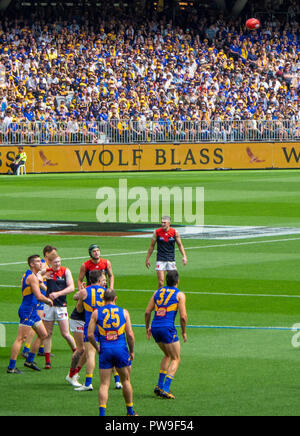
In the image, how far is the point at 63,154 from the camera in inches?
2084

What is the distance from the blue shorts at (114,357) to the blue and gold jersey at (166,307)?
4.90 ft

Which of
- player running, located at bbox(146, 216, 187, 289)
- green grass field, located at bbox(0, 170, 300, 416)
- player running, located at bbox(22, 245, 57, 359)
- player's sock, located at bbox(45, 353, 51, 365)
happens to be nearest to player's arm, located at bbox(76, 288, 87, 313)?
green grass field, located at bbox(0, 170, 300, 416)

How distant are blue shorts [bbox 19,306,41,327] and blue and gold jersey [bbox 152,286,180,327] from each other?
2.32m

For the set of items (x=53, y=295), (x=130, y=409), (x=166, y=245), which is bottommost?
(x=130, y=409)

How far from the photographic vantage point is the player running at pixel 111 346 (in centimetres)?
1061

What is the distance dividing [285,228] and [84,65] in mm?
28707

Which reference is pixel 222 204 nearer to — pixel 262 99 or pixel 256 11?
pixel 262 99

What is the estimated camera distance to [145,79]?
5838 cm

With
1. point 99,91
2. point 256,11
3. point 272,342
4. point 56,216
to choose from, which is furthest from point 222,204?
point 256,11

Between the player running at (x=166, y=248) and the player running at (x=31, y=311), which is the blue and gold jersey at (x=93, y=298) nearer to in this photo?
the player running at (x=31, y=311)

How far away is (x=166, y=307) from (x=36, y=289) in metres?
2.29

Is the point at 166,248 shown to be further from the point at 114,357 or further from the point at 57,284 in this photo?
the point at 114,357

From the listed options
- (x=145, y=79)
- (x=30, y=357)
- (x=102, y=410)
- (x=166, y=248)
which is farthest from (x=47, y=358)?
(x=145, y=79)

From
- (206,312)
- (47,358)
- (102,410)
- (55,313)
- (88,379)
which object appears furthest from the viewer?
(206,312)
